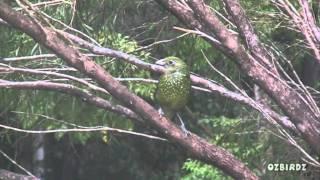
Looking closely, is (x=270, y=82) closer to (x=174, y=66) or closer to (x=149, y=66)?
(x=174, y=66)

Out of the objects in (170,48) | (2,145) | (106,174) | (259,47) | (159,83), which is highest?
(259,47)

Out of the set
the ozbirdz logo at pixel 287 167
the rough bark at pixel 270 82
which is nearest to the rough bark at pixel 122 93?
the rough bark at pixel 270 82

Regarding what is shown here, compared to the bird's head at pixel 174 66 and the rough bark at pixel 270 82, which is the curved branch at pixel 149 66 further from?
the rough bark at pixel 270 82

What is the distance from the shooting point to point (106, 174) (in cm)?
930

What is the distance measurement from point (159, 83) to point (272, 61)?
599 millimetres

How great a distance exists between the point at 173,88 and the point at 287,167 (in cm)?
86

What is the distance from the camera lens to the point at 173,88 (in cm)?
303

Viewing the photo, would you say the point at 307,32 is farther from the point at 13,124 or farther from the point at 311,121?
the point at 13,124

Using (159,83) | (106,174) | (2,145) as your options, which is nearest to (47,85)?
(159,83)

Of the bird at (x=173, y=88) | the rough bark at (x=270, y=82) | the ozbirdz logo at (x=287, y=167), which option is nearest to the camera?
the rough bark at (x=270, y=82)

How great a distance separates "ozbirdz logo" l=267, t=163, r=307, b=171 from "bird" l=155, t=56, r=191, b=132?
742 mm

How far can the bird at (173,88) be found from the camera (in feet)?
9.95

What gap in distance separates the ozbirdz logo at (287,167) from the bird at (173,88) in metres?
0.74

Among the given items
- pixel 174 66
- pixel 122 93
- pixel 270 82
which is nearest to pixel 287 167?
pixel 270 82
